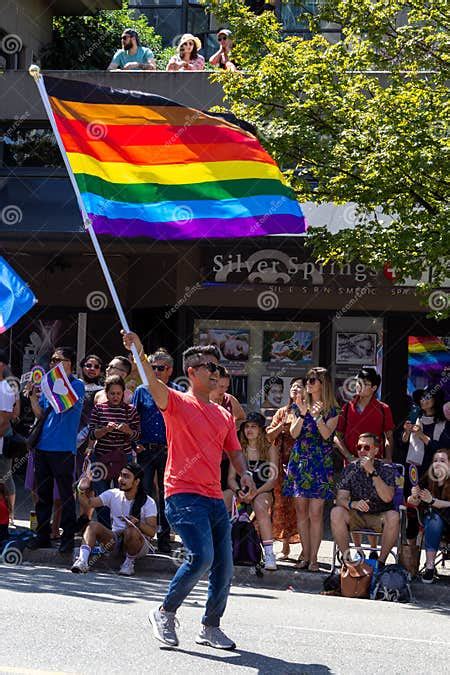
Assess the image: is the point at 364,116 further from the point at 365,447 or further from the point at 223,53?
the point at 223,53

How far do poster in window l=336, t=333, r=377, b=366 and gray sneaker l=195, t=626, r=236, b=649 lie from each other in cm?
1137

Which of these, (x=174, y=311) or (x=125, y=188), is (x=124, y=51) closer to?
(x=174, y=311)

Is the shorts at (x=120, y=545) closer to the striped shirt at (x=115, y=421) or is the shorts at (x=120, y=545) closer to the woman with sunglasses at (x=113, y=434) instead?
the woman with sunglasses at (x=113, y=434)

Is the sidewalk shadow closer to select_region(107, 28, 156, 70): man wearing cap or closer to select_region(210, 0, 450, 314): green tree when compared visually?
select_region(210, 0, 450, 314): green tree

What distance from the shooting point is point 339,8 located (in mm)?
14055

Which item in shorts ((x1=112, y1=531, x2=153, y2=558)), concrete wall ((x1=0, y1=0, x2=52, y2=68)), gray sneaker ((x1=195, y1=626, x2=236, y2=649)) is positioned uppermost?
concrete wall ((x1=0, y1=0, x2=52, y2=68))

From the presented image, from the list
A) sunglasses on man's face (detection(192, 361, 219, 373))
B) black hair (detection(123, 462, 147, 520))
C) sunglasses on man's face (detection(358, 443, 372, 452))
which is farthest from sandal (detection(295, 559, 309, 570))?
sunglasses on man's face (detection(192, 361, 219, 373))

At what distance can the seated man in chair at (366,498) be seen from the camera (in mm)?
11555

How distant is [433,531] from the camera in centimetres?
1166

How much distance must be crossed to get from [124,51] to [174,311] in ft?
14.9

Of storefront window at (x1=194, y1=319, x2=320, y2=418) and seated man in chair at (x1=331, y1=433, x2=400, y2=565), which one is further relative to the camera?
storefront window at (x1=194, y1=319, x2=320, y2=418)

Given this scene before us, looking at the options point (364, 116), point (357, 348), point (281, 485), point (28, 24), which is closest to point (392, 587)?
point (281, 485)

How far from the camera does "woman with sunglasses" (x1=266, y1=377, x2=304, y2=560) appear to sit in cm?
1270

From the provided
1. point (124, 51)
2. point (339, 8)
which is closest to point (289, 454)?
point (339, 8)
